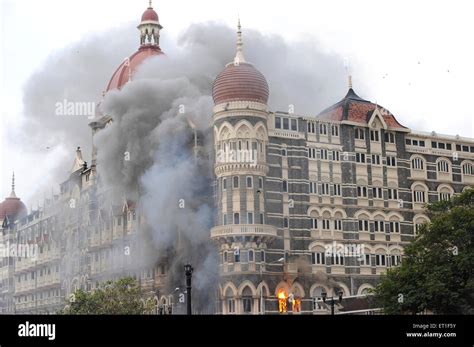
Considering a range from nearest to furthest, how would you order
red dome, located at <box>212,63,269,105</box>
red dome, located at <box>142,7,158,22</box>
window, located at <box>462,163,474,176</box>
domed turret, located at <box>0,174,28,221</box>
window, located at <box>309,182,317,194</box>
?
red dome, located at <box>212,63,269,105</box> → window, located at <box>309,182,317,194</box> → window, located at <box>462,163,474,176</box> → red dome, located at <box>142,7,158,22</box> → domed turret, located at <box>0,174,28,221</box>

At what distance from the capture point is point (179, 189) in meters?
60.6

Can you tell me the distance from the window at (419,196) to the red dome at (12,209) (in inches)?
1753

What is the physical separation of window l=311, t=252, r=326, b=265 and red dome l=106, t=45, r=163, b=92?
22649 mm

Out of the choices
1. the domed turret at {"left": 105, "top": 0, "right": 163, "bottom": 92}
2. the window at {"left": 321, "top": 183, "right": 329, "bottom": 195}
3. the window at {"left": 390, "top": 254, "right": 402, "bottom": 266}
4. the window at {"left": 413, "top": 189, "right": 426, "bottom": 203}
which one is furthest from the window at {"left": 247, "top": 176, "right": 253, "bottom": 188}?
the domed turret at {"left": 105, "top": 0, "right": 163, "bottom": 92}

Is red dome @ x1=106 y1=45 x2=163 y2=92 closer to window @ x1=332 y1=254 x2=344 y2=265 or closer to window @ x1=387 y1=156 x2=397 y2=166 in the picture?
window @ x1=387 y1=156 x2=397 y2=166

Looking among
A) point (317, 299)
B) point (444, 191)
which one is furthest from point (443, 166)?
point (317, 299)

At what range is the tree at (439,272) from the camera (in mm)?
41781

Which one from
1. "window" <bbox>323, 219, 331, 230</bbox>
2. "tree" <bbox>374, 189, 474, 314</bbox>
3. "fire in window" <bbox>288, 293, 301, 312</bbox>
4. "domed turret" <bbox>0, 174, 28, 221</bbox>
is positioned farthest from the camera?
"domed turret" <bbox>0, 174, 28, 221</bbox>

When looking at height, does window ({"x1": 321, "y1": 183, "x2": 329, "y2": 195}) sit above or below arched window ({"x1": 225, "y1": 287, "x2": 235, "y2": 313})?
above

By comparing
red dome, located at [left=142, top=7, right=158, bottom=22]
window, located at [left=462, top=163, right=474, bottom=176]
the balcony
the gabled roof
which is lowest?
the balcony

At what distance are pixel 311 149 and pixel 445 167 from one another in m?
13.5

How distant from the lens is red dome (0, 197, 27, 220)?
303ft

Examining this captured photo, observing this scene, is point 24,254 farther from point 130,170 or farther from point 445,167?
point 445,167

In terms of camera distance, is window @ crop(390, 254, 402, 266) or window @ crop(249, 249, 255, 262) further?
window @ crop(390, 254, 402, 266)
